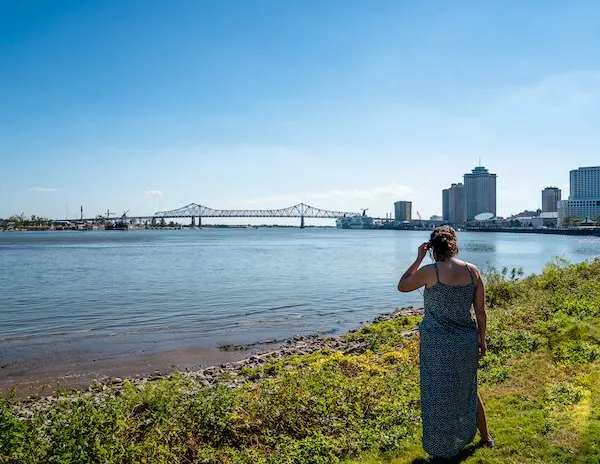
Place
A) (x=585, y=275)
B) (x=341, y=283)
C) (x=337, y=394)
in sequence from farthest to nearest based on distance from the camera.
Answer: (x=341, y=283)
(x=585, y=275)
(x=337, y=394)

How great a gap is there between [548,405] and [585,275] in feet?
48.6

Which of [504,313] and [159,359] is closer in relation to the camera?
[504,313]

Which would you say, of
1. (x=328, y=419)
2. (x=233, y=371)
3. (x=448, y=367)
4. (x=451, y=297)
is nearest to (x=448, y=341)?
(x=448, y=367)

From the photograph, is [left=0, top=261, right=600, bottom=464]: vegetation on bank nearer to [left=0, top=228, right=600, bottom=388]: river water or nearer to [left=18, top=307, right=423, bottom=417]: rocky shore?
[left=18, top=307, right=423, bottom=417]: rocky shore

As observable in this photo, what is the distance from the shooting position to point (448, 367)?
15.3 ft

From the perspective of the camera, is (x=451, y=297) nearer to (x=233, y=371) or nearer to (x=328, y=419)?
(x=328, y=419)

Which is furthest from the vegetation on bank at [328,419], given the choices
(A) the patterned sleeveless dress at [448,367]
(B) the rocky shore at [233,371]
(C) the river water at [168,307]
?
(C) the river water at [168,307]

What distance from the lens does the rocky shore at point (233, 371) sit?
9289 mm

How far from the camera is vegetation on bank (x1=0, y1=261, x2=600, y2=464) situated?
5.06m

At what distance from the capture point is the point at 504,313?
11.9 metres

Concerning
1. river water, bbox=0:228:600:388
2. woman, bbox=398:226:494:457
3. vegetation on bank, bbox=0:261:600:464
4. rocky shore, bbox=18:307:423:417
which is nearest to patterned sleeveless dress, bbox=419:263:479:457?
woman, bbox=398:226:494:457

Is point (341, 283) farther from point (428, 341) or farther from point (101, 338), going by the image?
point (428, 341)

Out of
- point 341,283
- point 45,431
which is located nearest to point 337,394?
point 45,431

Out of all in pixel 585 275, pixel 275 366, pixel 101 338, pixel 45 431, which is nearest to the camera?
pixel 45 431
